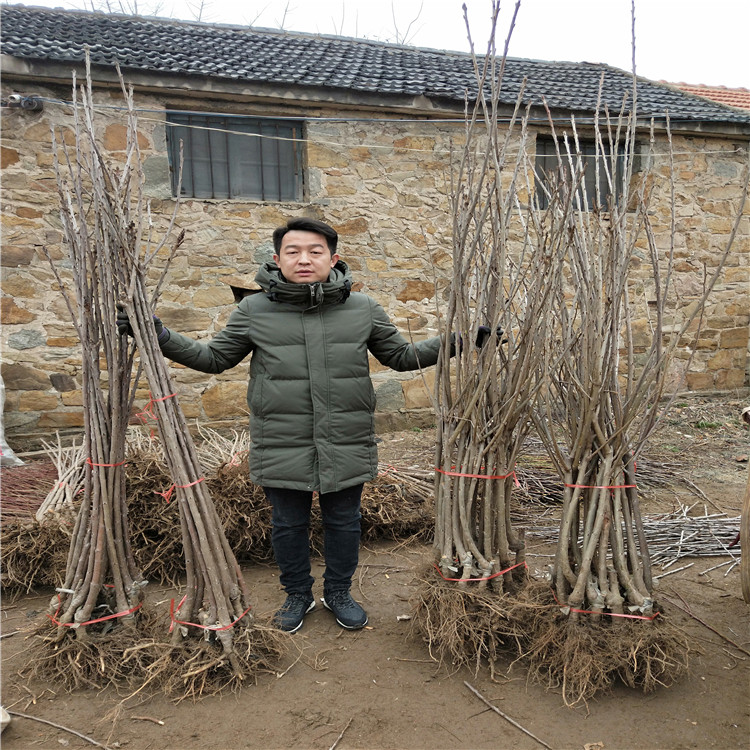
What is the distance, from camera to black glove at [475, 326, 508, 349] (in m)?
→ 2.21

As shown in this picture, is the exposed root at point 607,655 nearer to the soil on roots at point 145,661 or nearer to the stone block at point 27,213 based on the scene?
the soil on roots at point 145,661

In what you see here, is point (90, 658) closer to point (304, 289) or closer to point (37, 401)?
point (304, 289)

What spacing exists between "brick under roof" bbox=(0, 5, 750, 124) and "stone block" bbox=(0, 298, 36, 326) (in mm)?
1795

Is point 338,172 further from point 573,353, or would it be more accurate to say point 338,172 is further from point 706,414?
point 706,414

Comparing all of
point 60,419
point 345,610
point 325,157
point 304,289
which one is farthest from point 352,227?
point 345,610

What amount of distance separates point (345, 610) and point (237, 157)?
13.5ft

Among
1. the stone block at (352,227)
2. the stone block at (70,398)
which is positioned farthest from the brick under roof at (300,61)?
the stone block at (70,398)

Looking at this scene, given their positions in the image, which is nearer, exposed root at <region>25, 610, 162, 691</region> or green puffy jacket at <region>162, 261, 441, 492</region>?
exposed root at <region>25, 610, 162, 691</region>

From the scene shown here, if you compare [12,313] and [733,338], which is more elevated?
[12,313]

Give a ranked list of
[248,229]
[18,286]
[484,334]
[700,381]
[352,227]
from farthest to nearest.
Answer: [700,381] → [352,227] → [248,229] → [18,286] → [484,334]

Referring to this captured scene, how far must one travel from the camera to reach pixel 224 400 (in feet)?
17.4

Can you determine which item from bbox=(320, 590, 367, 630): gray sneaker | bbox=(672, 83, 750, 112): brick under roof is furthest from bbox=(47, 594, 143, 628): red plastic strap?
bbox=(672, 83, 750, 112): brick under roof

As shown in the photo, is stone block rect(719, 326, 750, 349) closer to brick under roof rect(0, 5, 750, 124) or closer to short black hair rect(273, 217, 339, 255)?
brick under roof rect(0, 5, 750, 124)

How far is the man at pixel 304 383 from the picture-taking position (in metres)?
2.29
